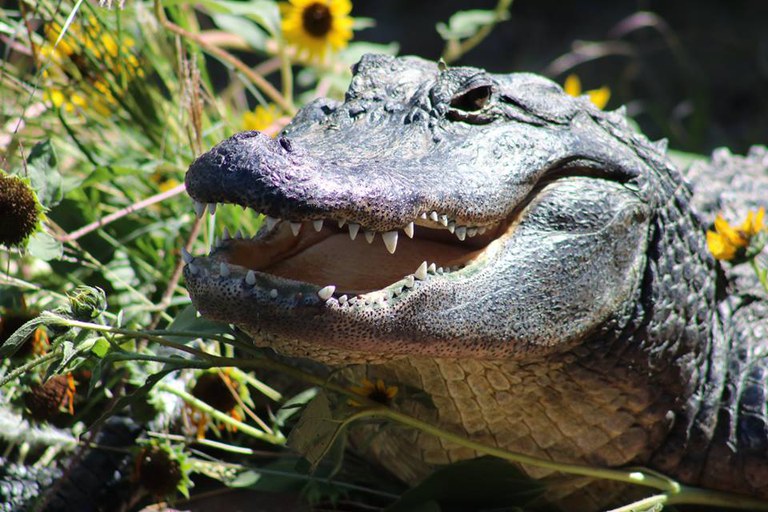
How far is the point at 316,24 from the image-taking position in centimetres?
347

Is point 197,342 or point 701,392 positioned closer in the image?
point 701,392

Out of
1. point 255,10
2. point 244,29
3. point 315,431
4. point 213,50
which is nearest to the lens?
point 315,431

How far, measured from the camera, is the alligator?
1807mm

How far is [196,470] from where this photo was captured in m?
2.54

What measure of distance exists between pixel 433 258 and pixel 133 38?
5.67ft

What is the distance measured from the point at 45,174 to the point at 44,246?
22cm

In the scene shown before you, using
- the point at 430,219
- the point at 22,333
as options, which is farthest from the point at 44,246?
the point at 430,219

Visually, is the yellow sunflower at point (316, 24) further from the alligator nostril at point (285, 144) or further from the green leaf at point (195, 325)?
the alligator nostril at point (285, 144)

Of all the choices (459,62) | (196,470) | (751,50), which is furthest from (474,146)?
(751,50)

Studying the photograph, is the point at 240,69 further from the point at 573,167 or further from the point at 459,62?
the point at 459,62

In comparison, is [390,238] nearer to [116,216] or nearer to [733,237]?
[733,237]

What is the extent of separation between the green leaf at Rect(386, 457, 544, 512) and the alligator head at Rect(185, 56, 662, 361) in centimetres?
38

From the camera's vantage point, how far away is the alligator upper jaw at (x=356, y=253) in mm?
1951

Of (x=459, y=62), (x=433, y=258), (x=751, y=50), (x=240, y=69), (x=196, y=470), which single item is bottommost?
(x=196, y=470)
